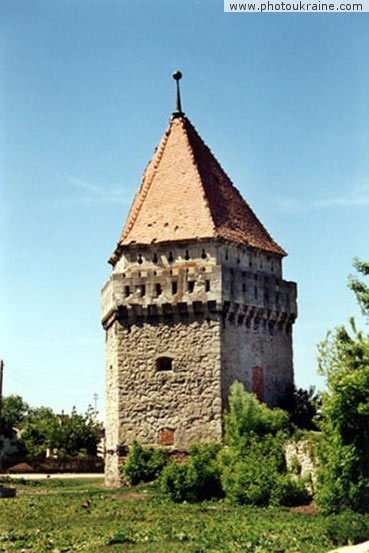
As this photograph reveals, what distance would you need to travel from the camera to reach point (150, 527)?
17.3m

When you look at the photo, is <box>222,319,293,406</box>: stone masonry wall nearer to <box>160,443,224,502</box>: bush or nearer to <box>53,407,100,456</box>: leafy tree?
<box>160,443,224,502</box>: bush

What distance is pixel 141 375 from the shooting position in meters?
26.5

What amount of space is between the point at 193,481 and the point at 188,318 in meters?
5.73

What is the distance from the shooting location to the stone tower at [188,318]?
25.8 metres

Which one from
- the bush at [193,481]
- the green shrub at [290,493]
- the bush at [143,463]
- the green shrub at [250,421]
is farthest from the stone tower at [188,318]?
the green shrub at [290,493]

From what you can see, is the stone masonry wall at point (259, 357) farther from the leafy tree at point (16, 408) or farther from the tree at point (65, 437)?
the leafy tree at point (16, 408)

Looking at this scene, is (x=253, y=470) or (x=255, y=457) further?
(x=255, y=457)

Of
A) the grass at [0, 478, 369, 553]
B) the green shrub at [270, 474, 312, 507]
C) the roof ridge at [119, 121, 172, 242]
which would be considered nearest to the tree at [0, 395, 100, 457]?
the roof ridge at [119, 121, 172, 242]

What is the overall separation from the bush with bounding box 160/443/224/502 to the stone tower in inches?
79.1

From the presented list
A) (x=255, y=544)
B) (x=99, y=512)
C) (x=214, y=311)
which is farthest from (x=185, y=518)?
(x=214, y=311)

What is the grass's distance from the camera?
14.9 metres

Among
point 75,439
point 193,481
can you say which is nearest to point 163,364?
point 193,481

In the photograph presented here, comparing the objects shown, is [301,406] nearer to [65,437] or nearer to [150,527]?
[150,527]

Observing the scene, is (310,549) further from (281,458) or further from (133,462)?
(133,462)
